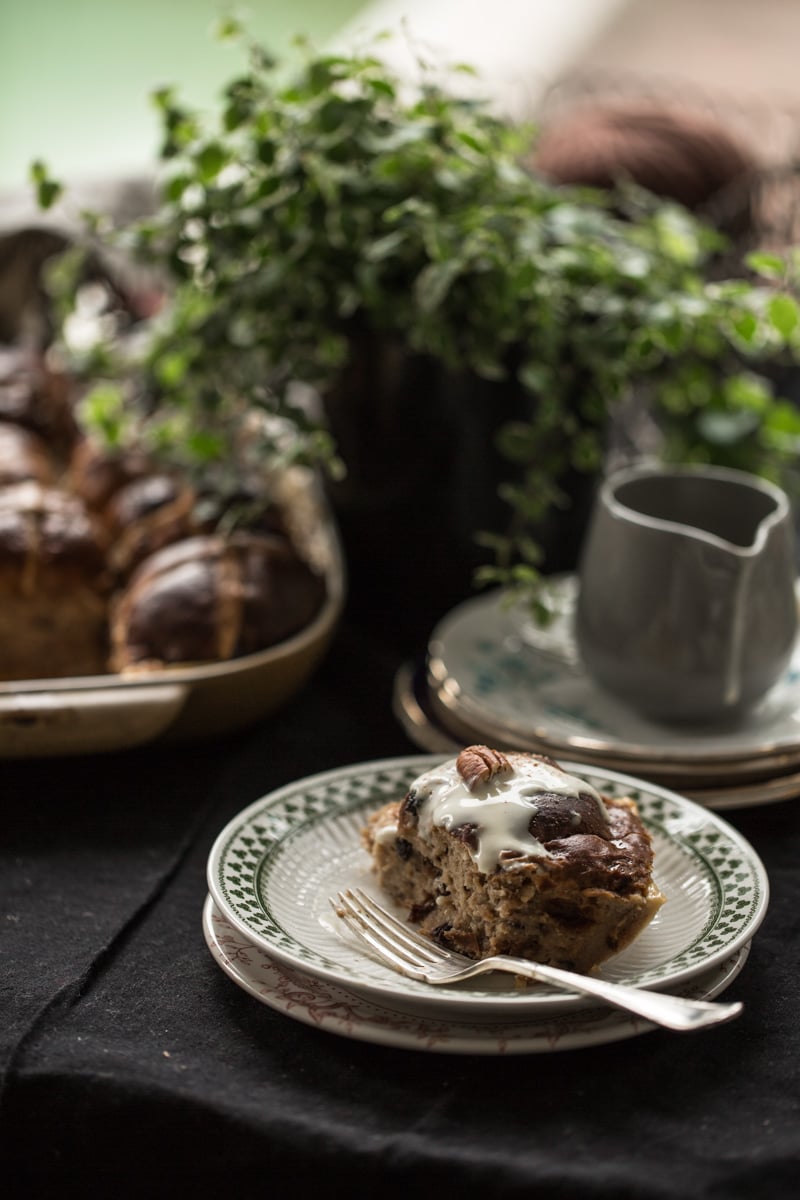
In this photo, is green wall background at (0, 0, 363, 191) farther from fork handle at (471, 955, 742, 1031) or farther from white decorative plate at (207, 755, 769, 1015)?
fork handle at (471, 955, 742, 1031)

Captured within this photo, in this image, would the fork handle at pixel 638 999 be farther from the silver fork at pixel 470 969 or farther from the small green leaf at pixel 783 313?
the small green leaf at pixel 783 313

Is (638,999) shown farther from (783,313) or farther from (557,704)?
(783,313)

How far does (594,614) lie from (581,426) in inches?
9.0

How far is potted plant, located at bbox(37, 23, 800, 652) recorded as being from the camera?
0.98 meters

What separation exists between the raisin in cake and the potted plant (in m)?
0.27

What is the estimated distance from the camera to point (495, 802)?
0.65 meters

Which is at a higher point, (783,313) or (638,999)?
(783,313)

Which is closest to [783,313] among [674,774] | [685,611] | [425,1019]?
[685,611]

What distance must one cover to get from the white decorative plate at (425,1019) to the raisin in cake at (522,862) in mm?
36

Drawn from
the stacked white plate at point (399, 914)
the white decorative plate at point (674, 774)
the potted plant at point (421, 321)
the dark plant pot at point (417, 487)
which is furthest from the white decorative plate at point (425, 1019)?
the dark plant pot at point (417, 487)

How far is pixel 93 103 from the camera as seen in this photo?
566cm

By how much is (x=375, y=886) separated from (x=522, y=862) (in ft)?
0.40

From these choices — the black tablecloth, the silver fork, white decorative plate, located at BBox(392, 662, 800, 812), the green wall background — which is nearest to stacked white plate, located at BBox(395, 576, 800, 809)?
white decorative plate, located at BBox(392, 662, 800, 812)

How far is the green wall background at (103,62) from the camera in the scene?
5.51 meters
